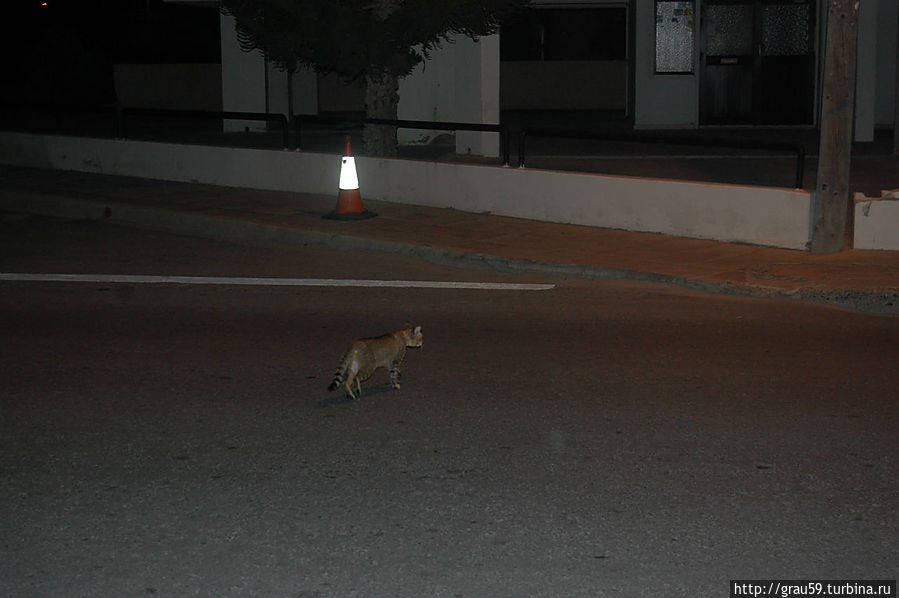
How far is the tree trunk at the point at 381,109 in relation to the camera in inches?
640

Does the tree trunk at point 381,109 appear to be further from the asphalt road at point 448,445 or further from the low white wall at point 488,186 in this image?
the asphalt road at point 448,445

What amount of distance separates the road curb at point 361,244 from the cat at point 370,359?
3.80 m

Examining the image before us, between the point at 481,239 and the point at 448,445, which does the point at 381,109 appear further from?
the point at 448,445

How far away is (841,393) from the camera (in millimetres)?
7180

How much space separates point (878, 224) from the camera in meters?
11.4

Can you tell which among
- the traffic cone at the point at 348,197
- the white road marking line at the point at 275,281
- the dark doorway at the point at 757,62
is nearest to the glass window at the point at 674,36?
the dark doorway at the point at 757,62

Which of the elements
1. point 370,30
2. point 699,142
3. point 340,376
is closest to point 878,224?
point 699,142

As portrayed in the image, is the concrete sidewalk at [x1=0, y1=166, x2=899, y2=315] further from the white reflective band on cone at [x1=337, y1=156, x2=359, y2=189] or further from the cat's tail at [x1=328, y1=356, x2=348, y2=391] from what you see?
the cat's tail at [x1=328, y1=356, x2=348, y2=391]

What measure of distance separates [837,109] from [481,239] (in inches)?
144

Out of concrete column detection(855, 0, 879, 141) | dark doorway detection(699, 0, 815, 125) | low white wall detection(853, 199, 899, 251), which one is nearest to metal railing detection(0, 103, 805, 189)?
low white wall detection(853, 199, 899, 251)

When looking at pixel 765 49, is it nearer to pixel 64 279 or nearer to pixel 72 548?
pixel 64 279

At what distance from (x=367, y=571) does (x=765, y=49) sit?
19.3 meters

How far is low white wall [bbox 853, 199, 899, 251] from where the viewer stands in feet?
37.3

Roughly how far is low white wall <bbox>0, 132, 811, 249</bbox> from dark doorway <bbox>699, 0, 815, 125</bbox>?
31.3ft
